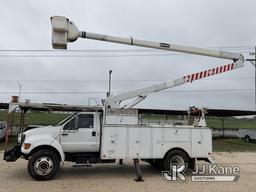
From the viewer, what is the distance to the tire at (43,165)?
988 cm

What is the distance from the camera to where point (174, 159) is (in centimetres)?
1109

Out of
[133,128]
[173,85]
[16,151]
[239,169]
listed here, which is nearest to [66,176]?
[16,151]

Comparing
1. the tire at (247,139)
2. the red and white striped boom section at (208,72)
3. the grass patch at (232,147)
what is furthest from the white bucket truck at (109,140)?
the tire at (247,139)

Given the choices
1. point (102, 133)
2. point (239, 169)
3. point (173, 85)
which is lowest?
point (239, 169)

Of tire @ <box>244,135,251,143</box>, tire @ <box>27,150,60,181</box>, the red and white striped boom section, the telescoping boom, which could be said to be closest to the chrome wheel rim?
tire @ <box>27,150,60,181</box>

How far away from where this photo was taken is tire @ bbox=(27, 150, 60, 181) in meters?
9.88

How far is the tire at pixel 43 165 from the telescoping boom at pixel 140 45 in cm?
255

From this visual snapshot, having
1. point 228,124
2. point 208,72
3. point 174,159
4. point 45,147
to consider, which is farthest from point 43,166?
point 228,124

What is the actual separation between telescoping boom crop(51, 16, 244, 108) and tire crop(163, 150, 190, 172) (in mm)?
2290

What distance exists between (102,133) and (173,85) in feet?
11.2

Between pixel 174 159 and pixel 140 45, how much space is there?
4029 mm

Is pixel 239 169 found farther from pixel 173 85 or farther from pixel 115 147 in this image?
pixel 115 147

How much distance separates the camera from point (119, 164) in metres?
Answer: 13.7

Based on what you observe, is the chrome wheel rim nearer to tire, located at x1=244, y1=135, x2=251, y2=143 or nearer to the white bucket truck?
the white bucket truck
